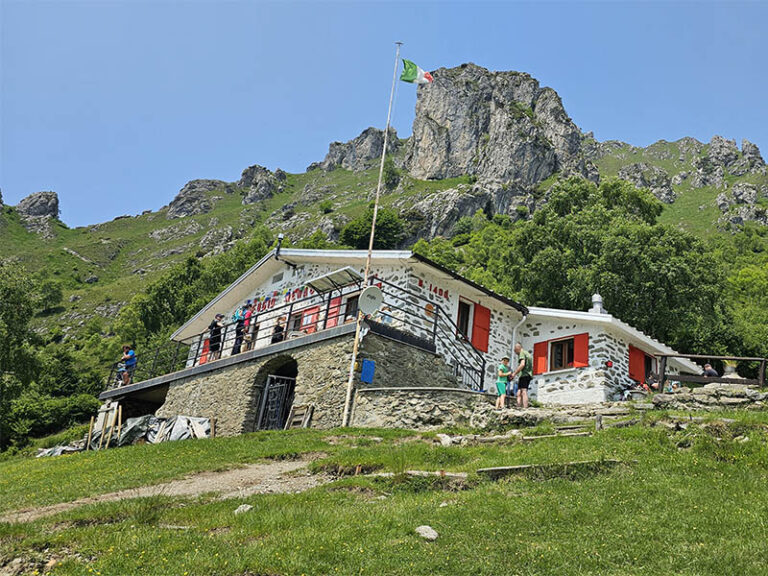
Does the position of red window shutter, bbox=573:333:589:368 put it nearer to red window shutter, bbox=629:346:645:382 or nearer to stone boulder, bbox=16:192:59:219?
red window shutter, bbox=629:346:645:382

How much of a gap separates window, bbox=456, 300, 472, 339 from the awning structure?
383 centimetres

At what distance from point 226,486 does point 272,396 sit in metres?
9.26

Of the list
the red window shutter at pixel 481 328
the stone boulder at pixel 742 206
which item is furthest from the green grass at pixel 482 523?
the stone boulder at pixel 742 206

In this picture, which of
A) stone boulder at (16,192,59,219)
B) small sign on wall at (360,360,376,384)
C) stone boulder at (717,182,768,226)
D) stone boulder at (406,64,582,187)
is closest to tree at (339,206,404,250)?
stone boulder at (406,64,582,187)

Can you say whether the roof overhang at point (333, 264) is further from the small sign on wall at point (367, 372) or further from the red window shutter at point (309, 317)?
the small sign on wall at point (367, 372)

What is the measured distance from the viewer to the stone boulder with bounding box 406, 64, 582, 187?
4306 inches

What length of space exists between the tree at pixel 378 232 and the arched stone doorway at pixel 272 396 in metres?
60.7

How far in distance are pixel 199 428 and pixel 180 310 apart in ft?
114

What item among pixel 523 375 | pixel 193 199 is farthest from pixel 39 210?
pixel 523 375

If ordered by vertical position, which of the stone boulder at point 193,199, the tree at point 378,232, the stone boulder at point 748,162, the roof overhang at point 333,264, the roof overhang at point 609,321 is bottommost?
the roof overhang at point 609,321

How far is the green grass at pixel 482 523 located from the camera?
245 inches

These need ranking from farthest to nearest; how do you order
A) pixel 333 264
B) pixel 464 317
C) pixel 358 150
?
1. pixel 358 150
2. pixel 333 264
3. pixel 464 317

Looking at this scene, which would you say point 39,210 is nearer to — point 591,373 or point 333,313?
point 333,313

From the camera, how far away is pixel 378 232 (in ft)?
283
